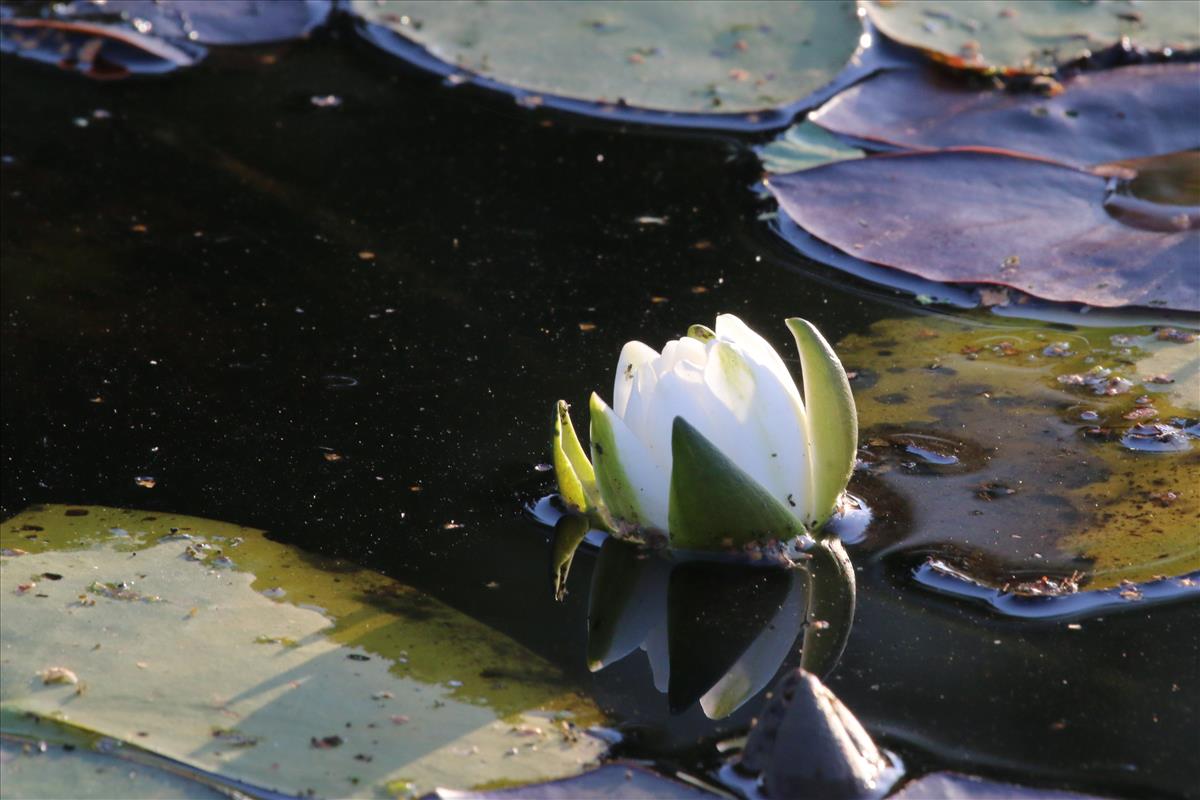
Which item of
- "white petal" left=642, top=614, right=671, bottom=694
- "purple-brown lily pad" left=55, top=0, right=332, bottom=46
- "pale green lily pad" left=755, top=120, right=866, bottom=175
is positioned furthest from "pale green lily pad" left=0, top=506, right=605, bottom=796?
"purple-brown lily pad" left=55, top=0, right=332, bottom=46

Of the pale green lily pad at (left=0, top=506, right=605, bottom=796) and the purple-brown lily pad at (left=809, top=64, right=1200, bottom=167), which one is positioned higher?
the purple-brown lily pad at (left=809, top=64, right=1200, bottom=167)

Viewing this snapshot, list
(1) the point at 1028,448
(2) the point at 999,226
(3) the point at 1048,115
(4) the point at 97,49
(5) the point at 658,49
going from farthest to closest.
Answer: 1. (4) the point at 97,49
2. (5) the point at 658,49
3. (3) the point at 1048,115
4. (2) the point at 999,226
5. (1) the point at 1028,448

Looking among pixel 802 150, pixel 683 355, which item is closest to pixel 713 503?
pixel 683 355

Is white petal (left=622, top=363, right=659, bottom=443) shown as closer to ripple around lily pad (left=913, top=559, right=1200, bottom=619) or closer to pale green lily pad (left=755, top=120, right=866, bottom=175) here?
ripple around lily pad (left=913, top=559, right=1200, bottom=619)

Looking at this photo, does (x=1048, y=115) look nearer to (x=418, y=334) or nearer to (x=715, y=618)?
(x=418, y=334)

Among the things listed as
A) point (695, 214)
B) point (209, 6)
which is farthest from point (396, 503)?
point (209, 6)

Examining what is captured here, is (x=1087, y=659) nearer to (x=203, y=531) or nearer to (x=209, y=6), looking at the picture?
(x=203, y=531)

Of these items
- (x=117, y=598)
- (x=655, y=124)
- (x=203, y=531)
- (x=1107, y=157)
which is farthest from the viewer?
(x=655, y=124)
